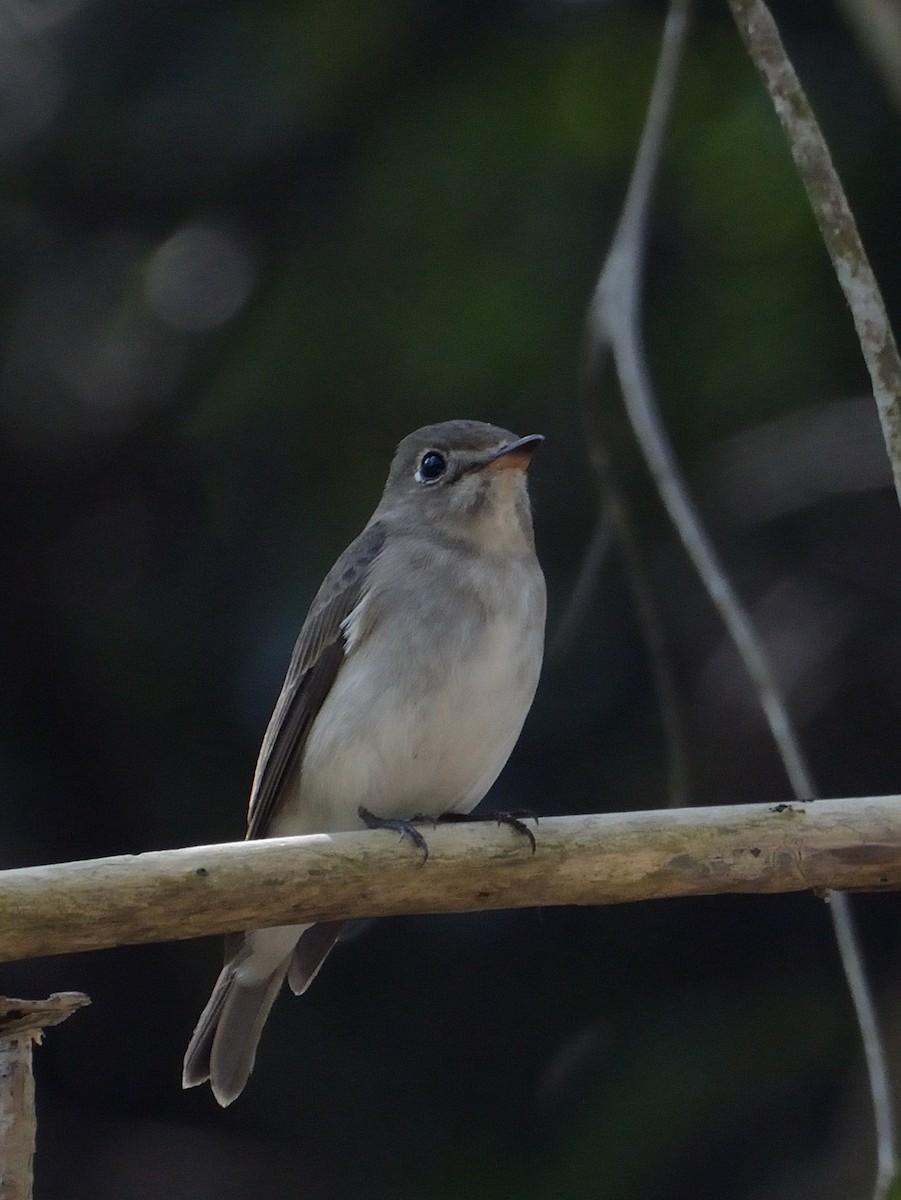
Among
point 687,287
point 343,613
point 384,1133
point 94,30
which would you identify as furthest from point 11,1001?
point 94,30

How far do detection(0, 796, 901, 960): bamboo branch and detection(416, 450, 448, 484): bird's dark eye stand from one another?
1.60m

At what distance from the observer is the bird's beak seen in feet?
15.1

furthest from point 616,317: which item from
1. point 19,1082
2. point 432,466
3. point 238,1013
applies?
point 19,1082

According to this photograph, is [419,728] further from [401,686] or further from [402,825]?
[402,825]

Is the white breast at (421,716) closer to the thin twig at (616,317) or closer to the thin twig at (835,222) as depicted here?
the thin twig at (616,317)

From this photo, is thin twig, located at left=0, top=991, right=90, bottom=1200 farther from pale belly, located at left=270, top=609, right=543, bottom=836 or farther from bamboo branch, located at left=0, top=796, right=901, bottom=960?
pale belly, located at left=270, top=609, right=543, bottom=836

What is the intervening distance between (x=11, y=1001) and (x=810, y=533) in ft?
14.1

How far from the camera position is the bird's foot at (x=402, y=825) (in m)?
3.48

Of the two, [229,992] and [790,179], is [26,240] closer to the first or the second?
[790,179]

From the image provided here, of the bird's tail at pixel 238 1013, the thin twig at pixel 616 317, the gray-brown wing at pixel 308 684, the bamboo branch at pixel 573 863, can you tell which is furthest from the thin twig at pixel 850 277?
the gray-brown wing at pixel 308 684

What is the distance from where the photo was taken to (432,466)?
4965mm

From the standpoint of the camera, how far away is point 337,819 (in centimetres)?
457

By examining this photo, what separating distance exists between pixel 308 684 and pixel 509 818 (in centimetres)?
115

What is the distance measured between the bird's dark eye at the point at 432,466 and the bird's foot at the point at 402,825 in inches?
37.1
